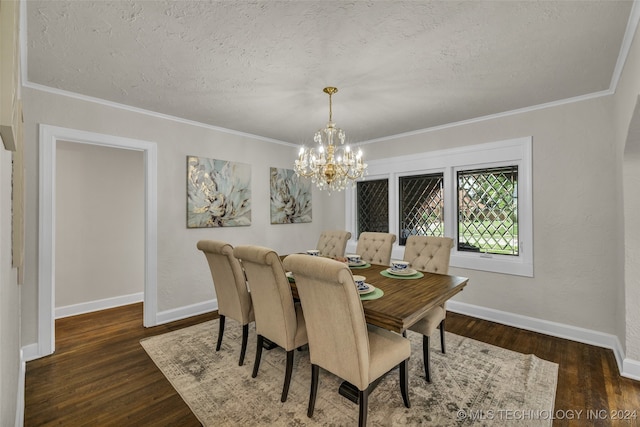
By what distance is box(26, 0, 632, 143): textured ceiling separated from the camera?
1.64m

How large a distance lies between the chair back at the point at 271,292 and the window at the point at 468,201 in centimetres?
249

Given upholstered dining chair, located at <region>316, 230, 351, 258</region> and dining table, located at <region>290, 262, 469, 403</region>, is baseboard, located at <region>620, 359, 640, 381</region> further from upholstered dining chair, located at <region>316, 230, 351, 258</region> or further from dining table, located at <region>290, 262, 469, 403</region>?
upholstered dining chair, located at <region>316, 230, 351, 258</region>

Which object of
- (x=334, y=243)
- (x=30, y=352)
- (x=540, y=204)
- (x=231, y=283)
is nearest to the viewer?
(x=231, y=283)

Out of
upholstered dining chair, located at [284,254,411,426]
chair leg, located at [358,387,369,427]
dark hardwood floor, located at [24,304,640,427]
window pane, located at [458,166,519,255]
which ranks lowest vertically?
dark hardwood floor, located at [24,304,640,427]

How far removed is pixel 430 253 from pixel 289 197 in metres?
2.50

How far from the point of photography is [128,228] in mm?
4164

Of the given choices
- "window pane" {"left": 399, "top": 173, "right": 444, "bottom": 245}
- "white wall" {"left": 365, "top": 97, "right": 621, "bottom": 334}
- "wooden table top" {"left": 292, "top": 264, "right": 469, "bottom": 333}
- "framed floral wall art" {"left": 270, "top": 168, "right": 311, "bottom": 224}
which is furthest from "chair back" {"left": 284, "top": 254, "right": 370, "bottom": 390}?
"framed floral wall art" {"left": 270, "top": 168, "right": 311, "bottom": 224}

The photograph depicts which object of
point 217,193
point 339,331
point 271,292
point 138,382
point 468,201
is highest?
point 217,193

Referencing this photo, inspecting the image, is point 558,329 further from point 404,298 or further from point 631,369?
point 404,298

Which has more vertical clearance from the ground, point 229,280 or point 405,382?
point 229,280

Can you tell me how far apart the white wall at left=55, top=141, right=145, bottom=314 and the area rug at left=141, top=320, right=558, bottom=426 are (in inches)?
68.9

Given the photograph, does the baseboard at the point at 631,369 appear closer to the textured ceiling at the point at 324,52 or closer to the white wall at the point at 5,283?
the textured ceiling at the point at 324,52

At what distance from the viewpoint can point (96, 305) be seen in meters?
3.82

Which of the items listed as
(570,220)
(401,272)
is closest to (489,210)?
(570,220)
